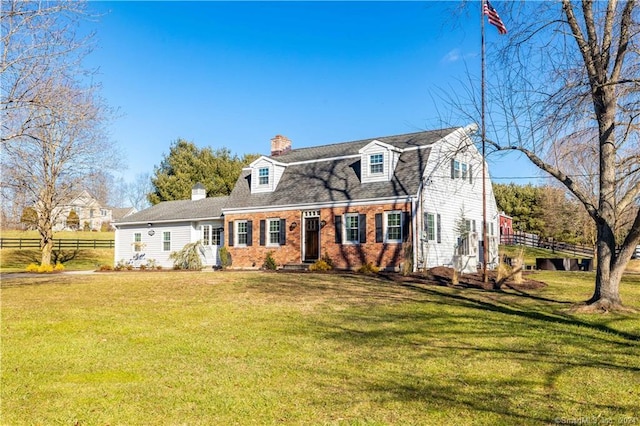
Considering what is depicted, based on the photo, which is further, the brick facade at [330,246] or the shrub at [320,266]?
the shrub at [320,266]

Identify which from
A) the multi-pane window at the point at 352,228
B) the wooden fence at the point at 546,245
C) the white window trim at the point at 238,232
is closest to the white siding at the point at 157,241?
the white window trim at the point at 238,232

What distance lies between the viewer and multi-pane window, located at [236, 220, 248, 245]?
84.4 ft

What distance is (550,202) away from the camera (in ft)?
141

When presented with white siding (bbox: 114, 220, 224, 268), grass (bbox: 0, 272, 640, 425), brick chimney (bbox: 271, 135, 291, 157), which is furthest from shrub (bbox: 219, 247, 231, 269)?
grass (bbox: 0, 272, 640, 425)

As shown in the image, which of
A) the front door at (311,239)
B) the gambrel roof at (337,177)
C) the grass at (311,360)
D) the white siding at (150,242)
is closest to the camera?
the grass at (311,360)

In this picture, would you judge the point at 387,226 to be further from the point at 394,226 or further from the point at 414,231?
A: the point at 414,231

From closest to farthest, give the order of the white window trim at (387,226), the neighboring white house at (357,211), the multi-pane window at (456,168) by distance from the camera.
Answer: the white window trim at (387,226)
the neighboring white house at (357,211)
the multi-pane window at (456,168)

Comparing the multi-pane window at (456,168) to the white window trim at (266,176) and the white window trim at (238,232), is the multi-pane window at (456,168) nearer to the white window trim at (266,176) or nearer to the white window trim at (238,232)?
the white window trim at (266,176)

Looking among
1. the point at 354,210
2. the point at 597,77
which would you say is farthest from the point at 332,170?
the point at 597,77

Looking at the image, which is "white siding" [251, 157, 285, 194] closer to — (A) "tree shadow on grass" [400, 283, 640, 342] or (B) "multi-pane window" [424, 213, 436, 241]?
(B) "multi-pane window" [424, 213, 436, 241]

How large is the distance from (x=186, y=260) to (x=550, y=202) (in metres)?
32.7

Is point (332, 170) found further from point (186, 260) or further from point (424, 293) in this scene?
point (424, 293)

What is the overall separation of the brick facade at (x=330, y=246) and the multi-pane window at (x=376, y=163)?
2044 mm

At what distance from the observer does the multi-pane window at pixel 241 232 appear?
25.7 m
